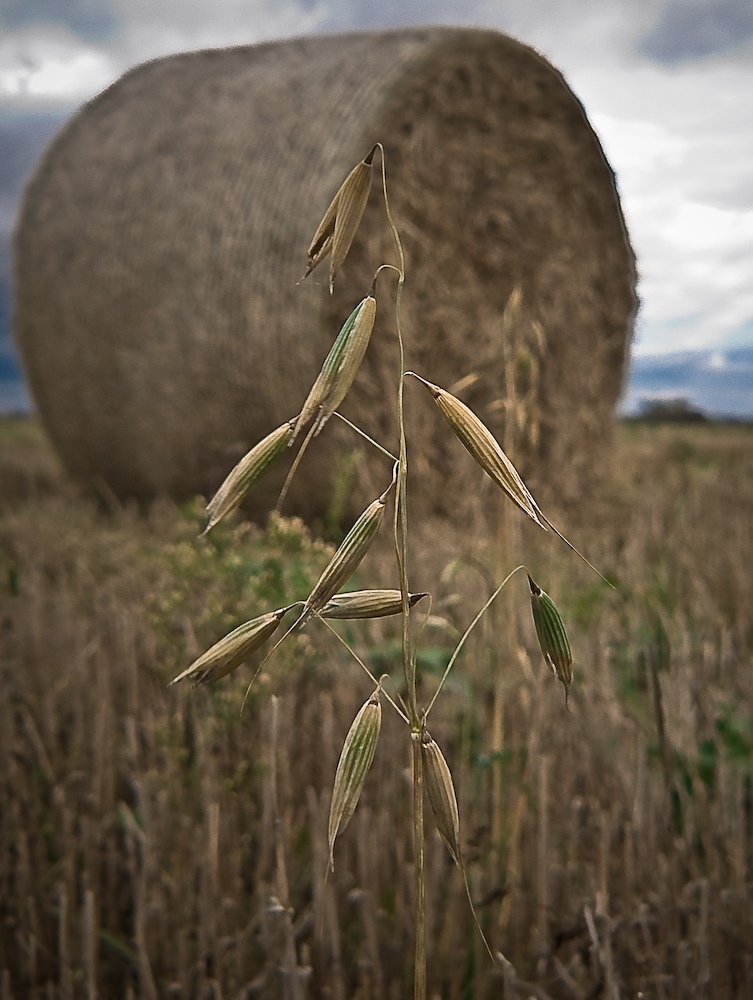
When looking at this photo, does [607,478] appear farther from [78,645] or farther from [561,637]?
[561,637]

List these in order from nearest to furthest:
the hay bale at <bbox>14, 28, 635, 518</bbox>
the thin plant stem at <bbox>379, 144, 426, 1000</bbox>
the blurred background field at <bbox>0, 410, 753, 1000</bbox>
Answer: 1. the thin plant stem at <bbox>379, 144, 426, 1000</bbox>
2. the blurred background field at <bbox>0, 410, 753, 1000</bbox>
3. the hay bale at <bbox>14, 28, 635, 518</bbox>

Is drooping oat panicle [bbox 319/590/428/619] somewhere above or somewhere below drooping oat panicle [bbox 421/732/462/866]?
above

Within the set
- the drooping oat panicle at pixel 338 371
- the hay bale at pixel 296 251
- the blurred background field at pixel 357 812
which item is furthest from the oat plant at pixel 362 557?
the hay bale at pixel 296 251

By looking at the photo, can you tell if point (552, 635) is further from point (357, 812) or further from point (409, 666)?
point (357, 812)

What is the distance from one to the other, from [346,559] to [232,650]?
9cm

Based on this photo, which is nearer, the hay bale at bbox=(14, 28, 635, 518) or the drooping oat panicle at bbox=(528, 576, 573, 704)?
the drooping oat panicle at bbox=(528, 576, 573, 704)

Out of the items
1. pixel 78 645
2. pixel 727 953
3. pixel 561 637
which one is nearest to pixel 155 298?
pixel 78 645

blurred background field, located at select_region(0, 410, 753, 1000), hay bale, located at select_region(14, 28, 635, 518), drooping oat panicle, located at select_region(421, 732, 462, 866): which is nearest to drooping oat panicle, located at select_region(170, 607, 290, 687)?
drooping oat panicle, located at select_region(421, 732, 462, 866)

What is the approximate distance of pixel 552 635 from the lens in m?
0.59

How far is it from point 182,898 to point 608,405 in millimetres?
4417

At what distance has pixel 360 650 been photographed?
Answer: 2195 millimetres

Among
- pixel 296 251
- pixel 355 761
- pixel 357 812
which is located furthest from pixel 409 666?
pixel 296 251

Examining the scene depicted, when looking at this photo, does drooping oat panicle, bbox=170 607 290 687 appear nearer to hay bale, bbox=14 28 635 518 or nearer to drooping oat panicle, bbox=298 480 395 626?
drooping oat panicle, bbox=298 480 395 626

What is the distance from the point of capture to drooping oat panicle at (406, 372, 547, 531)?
0.52 meters
